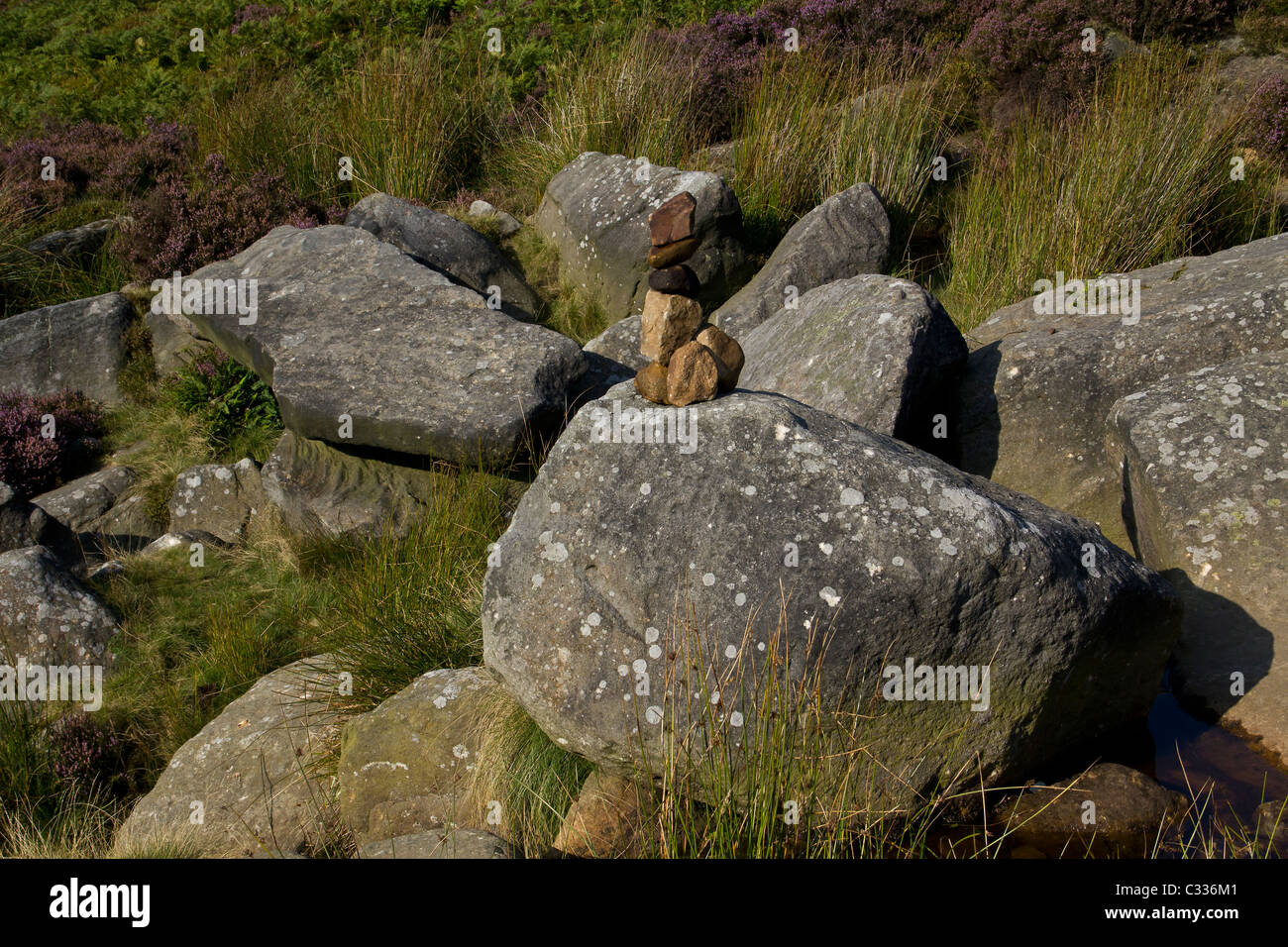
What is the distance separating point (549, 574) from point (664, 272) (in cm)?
138

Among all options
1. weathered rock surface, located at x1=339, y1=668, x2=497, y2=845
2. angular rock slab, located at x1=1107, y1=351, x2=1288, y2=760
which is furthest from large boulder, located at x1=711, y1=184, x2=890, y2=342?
weathered rock surface, located at x1=339, y1=668, x2=497, y2=845

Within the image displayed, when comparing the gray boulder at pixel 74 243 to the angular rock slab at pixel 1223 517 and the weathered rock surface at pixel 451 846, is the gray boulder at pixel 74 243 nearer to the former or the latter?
the weathered rock surface at pixel 451 846

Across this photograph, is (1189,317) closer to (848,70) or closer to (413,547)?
(413,547)

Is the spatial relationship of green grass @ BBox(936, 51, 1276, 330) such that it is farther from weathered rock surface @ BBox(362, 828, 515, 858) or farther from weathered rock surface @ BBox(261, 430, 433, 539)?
weathered rock surface @ BBox(362, 828, 515, 858)

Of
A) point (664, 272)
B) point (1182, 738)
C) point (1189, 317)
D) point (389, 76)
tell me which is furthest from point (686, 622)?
point (389, 76)

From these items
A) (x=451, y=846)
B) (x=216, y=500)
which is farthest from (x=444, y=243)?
(x=451, y=846)

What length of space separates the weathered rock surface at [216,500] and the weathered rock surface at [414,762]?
324cm

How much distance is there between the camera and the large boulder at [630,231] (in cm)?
888

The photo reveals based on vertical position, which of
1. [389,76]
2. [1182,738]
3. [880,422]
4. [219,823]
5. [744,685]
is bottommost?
[219,823]

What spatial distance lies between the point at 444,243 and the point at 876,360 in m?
4.99

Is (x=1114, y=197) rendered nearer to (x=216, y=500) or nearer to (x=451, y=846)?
(x=451, y=846)

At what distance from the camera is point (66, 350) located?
9000 mm

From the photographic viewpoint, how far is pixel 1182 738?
4.35m

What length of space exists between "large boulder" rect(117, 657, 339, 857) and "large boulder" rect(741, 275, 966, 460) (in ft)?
11.0
